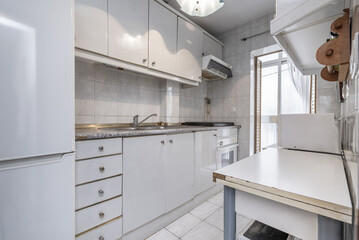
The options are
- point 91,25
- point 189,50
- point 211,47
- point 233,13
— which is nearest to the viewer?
point 91,25

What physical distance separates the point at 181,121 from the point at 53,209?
6.32 ft

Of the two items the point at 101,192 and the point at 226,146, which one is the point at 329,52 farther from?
the point at 226,146

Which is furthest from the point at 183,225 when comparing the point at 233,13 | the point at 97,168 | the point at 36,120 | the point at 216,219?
the point at 233,13

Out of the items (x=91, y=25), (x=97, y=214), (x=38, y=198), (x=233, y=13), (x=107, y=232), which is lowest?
(x=107, y=232)

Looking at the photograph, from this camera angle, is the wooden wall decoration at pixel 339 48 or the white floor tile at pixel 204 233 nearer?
the wooden wall decoration at pixel 339 48

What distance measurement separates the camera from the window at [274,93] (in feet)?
8.32

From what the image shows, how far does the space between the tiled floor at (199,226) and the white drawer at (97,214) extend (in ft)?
1.67

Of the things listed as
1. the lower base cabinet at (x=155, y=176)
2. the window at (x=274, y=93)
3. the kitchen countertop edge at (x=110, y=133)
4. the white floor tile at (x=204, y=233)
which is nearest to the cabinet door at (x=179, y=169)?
the lower base cabinet at (x=155, y=176)

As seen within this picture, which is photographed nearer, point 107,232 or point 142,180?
point 107,232

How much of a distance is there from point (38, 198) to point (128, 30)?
1.48 metres

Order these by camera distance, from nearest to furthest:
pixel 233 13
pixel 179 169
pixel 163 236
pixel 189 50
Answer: pixel 163 236, pixel 179 169, pixel 189 50, pixel 233 13

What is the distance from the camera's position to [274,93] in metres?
2.78

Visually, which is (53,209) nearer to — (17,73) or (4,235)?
(4,235)

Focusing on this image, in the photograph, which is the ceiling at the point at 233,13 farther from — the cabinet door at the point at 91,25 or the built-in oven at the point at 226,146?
the built-in oven at the point at 226,146
